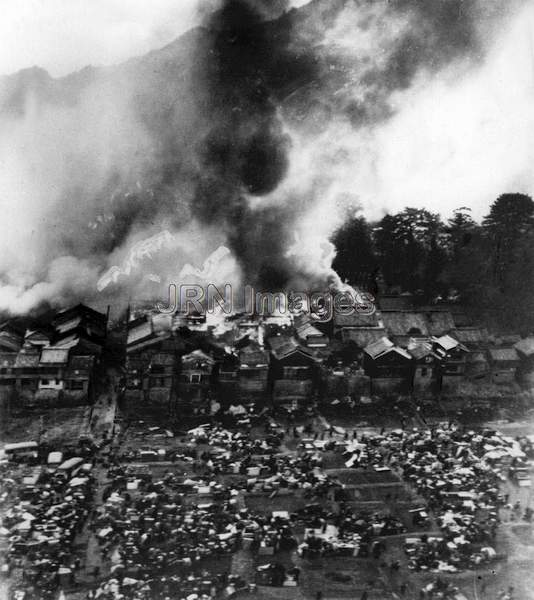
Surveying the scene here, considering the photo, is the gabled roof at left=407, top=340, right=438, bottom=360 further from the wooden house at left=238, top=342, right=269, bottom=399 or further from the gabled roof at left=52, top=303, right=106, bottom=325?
the gabled roof at left=52, top=303, right=106, bottom=325

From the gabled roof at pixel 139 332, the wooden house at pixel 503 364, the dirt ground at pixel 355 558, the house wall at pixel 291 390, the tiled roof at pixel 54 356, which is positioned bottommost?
the dirt ground at pixel 355 558

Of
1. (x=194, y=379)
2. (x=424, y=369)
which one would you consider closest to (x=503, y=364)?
(x=424, y=369)

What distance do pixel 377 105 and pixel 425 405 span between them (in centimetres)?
3006

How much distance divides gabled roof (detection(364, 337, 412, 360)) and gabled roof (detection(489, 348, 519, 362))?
205 inches

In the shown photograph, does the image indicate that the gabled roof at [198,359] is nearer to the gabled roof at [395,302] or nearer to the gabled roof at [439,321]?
the gabled roof at [395,302]

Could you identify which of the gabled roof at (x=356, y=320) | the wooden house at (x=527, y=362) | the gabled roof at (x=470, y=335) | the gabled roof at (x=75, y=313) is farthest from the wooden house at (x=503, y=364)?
the gabled roof at (x=75, y=313)

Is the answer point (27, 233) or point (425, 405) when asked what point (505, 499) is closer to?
point (425, 405)

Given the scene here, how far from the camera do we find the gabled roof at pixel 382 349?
37688 millimetres

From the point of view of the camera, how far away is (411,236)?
4703cm

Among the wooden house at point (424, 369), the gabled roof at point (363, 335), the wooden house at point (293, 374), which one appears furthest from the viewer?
the gabled roof at point (363, 335)

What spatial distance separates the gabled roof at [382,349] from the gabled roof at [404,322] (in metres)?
2.32

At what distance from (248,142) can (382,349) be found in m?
25.2

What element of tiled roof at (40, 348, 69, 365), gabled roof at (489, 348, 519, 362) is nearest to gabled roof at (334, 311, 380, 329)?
gabled roof at (489, 348, 519, 362)

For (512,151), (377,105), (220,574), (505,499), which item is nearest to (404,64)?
(377,105)
